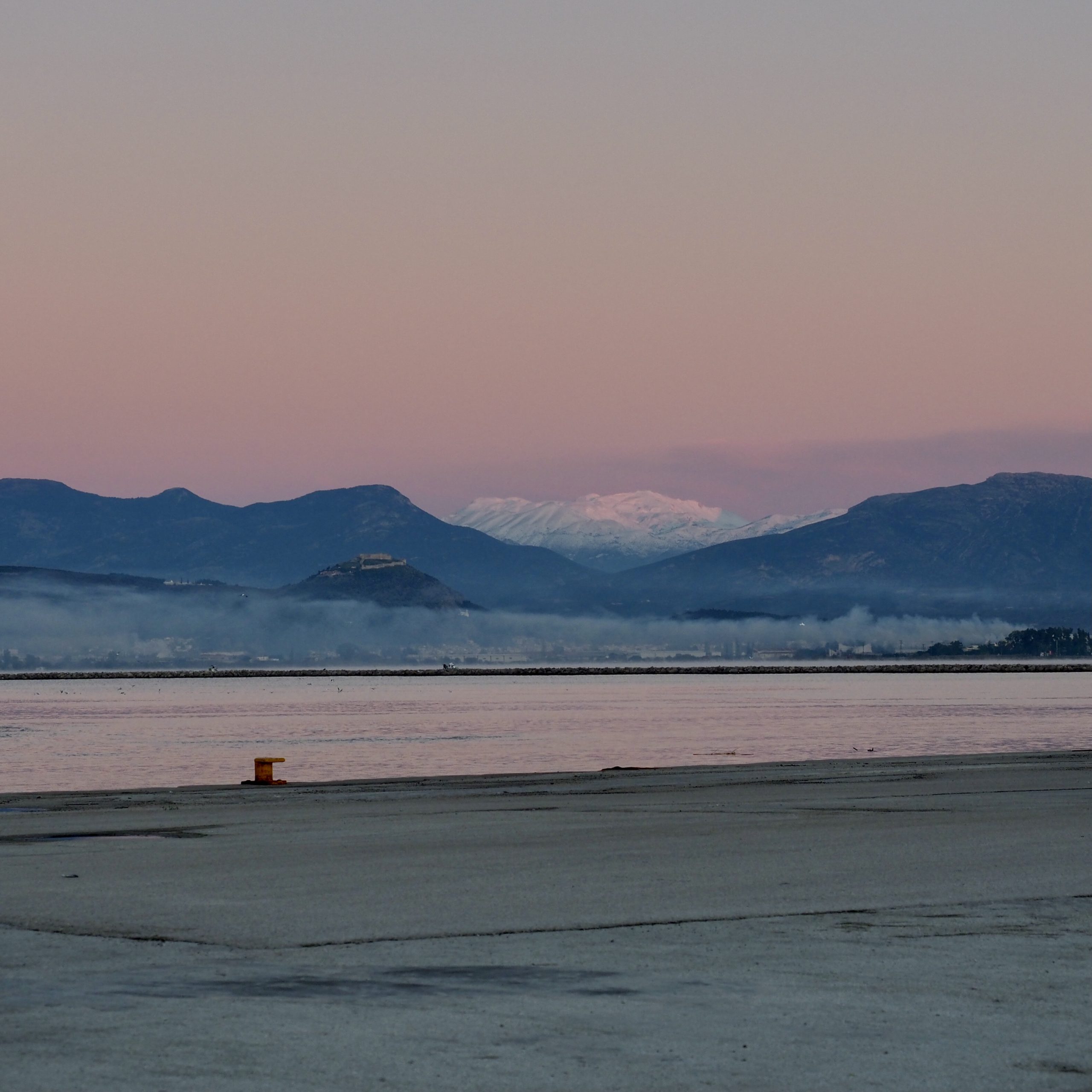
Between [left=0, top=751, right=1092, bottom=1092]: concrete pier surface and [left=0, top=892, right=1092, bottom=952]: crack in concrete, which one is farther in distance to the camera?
[left=0, top=892, right=1092, bottom=952]: crack in concrete

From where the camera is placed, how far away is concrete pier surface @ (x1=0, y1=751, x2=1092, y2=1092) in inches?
342

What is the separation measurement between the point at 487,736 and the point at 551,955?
8369cm

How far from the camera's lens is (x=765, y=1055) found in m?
8.89

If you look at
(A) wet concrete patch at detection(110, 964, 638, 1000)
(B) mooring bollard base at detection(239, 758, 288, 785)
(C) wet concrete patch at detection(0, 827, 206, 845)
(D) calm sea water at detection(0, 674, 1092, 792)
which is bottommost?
(D) calm sea water at detection(0, 674, 1092, 792)

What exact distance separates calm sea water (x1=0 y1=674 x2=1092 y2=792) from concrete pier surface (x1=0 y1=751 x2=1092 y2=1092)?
35054 millimetres

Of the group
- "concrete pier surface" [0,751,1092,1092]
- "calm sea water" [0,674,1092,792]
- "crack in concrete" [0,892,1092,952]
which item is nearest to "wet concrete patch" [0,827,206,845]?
"concrete pier surface" [0,751,1092,1092]

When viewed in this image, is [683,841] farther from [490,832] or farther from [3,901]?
[3,901]

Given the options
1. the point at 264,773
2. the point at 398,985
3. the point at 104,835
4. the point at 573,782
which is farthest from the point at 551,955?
the point at 264,773

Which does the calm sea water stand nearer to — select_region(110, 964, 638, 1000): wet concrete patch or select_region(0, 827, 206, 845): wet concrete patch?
select_region(0, 827, 206, 845): wet concrete patch

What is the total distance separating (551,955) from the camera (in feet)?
40.3

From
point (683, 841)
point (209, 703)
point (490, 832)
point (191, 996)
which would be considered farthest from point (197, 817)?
point (209, 703)

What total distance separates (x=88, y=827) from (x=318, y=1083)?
710 inches

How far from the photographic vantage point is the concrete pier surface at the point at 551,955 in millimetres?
8688

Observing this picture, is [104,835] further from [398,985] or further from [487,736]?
[487,736]
